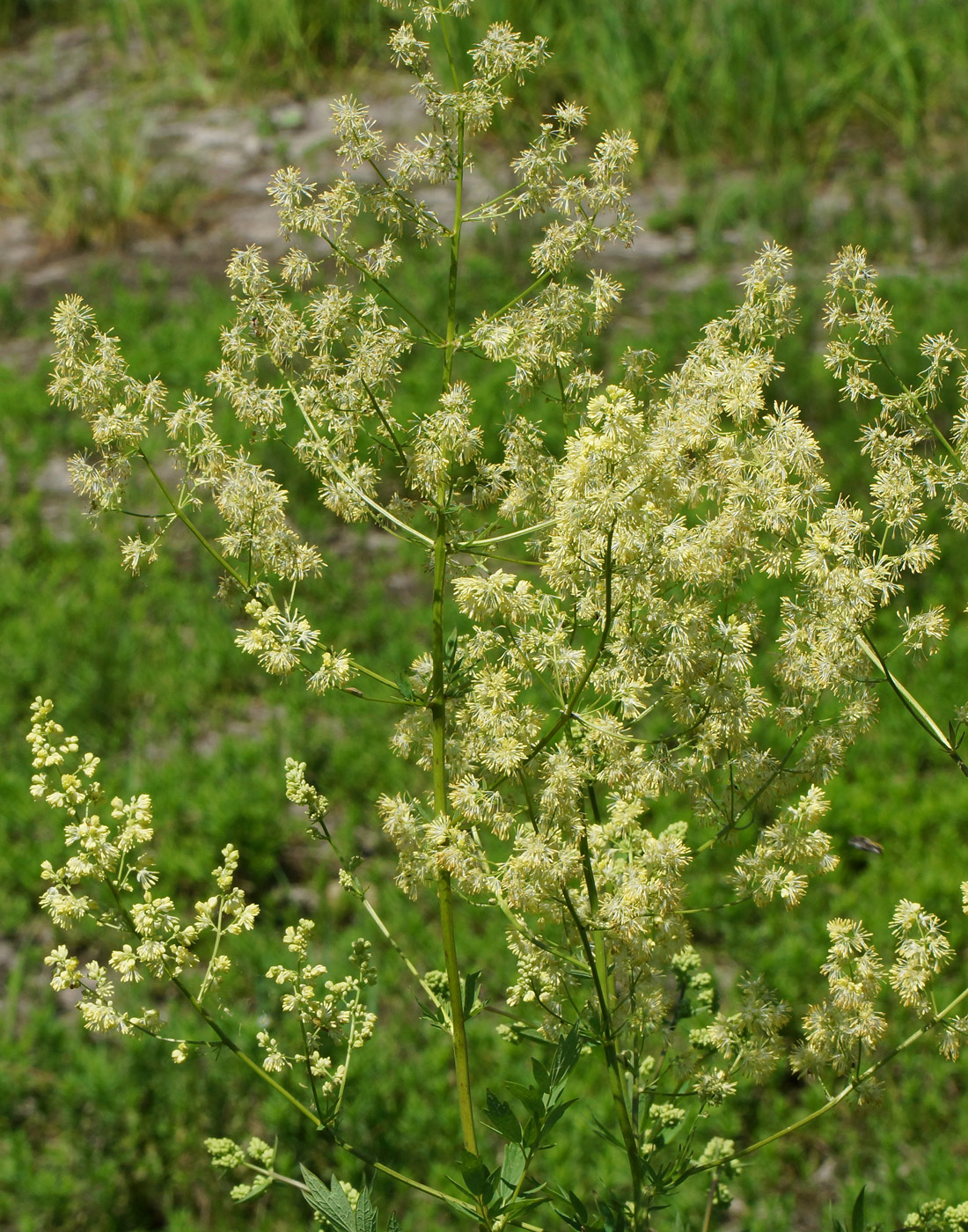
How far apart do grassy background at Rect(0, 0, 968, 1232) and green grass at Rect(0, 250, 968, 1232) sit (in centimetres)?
1

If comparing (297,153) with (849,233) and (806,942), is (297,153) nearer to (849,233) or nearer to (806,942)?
(849,233)

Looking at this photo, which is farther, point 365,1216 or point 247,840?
point 247,840

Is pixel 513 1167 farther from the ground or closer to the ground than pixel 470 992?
closer to the ground

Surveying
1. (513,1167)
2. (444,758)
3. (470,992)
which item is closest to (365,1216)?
(513,1167)

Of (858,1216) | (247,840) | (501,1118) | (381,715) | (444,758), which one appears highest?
(444,758)

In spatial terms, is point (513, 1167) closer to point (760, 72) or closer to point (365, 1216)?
point (365, 1216)

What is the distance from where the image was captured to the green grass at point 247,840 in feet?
12.2

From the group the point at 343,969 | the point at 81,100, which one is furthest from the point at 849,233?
the point at 81,100

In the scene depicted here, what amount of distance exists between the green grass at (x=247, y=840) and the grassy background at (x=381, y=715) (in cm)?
1

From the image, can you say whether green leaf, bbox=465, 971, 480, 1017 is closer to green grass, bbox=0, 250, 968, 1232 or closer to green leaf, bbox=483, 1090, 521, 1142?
green leaf, bbox=483, 1090, 521, 1142

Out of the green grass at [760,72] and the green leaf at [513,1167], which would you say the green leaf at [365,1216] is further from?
the green grass at [760,72]

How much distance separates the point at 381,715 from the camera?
529cm

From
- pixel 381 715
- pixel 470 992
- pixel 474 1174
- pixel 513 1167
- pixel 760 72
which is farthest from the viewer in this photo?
pixel 760 72

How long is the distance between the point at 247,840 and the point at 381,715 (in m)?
0.88
